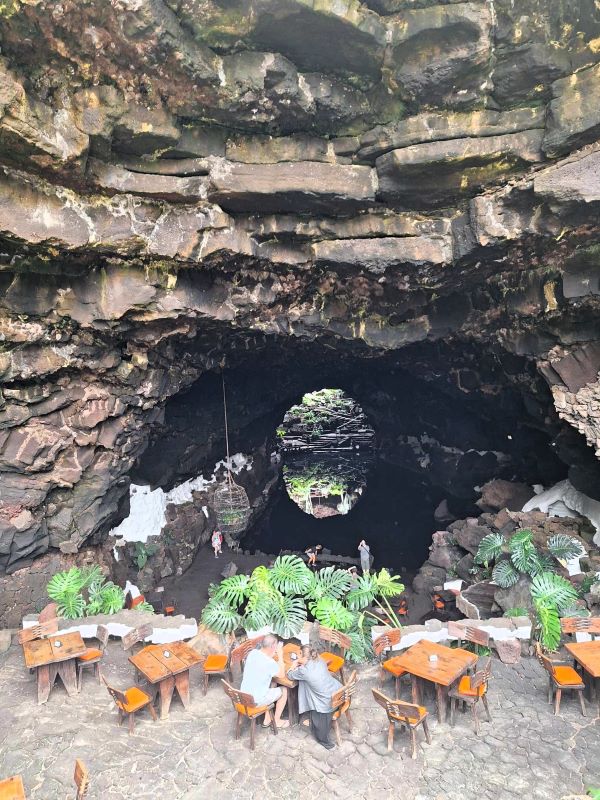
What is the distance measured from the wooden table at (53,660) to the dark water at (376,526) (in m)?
12.0

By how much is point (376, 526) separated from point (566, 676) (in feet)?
47.1

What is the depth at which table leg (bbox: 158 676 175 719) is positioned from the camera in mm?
5984

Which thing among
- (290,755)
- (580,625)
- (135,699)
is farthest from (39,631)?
(580,625)

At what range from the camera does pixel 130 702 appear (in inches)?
221

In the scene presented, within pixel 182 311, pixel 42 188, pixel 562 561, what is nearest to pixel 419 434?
pixel 562 561

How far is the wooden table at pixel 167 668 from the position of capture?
19.3 ft

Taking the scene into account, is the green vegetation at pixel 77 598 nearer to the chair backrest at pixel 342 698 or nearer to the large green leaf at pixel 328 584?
the large green leaf at pixel 328 584

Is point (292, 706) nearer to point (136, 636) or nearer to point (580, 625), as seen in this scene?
point (136, 636)

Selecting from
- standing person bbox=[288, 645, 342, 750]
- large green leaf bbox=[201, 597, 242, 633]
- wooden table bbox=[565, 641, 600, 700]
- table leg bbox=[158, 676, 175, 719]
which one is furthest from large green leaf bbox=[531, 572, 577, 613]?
table leg bbox=[158, 676, 175, 719]

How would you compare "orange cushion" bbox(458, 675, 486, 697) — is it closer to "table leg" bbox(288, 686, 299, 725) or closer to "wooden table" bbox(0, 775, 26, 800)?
"table leg" bbox(288, 686, 299, 725)

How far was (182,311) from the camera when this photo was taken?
8.96 meters

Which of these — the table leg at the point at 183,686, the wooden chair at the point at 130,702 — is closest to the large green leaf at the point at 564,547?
the table leg at the point at 183,686

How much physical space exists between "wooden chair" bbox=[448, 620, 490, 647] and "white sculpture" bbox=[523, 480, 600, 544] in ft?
17.6

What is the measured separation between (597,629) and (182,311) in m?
8.04
